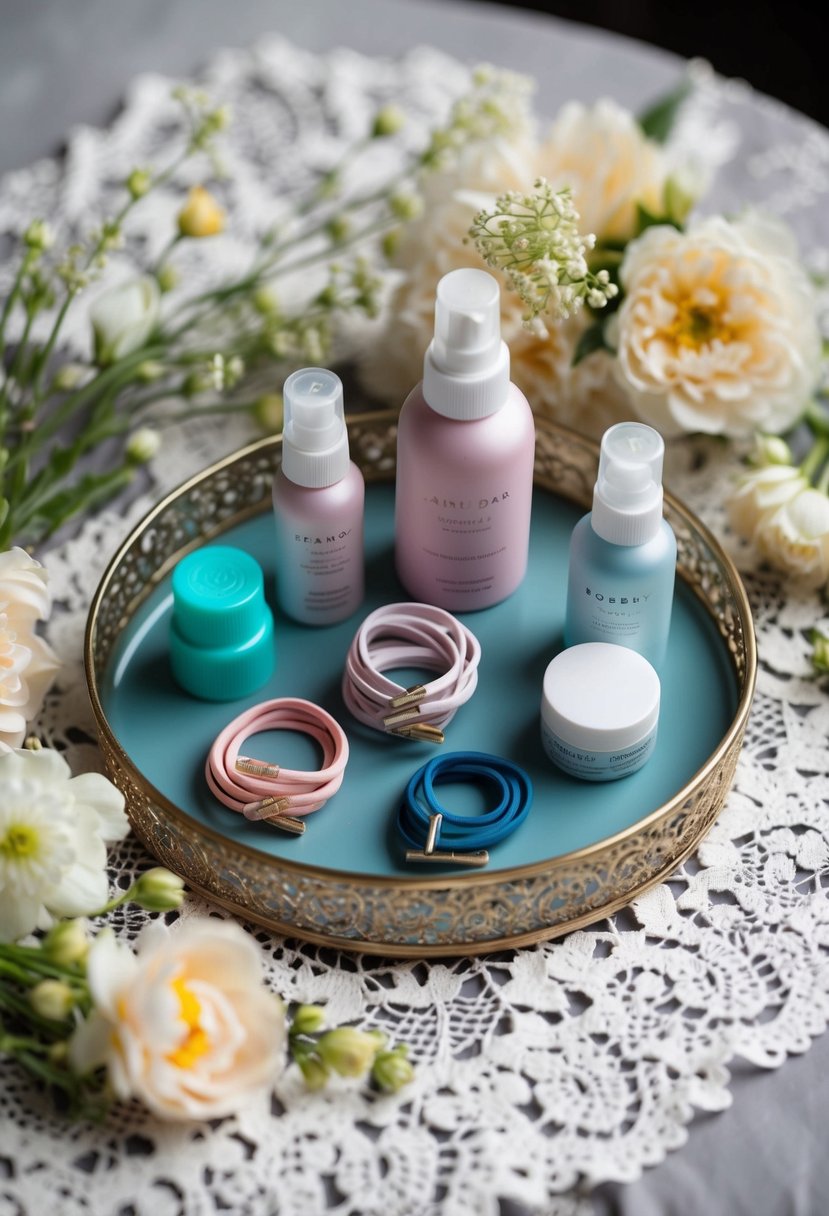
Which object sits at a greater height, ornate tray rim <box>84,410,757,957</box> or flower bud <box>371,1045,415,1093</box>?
ornate tray rim <box>84,410,757,957</box>

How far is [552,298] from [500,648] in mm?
230

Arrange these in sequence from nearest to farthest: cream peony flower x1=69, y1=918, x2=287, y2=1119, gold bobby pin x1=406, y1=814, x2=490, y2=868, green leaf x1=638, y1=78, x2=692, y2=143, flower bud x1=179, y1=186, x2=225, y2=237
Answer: cream peony flower x1=69, y1=918, x2=287, y2=1119 < gold bobby pin x1=406, y1=814, x2=490, y2=868 < flower bud x1=179, y1=186, x2=225, y2=237 < green leaf x1=638, y1=78, x2=692, y2=143

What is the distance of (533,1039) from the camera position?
2.53ft

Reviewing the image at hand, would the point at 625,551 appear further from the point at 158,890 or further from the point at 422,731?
the point at 158,890

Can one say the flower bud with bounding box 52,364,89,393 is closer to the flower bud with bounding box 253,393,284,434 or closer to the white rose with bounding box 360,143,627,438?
the flower bud with bounding box 253,393,284,434

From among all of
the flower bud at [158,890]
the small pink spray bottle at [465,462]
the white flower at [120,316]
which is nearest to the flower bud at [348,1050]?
the flower bud at [158,890]

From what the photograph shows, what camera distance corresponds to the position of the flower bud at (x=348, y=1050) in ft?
2.34

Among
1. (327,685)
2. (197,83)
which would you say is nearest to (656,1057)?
(327,685)

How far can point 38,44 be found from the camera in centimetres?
135

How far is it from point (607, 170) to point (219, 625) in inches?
17.7

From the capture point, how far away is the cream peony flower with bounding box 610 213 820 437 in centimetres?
98

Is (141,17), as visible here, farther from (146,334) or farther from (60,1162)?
(60,1162)

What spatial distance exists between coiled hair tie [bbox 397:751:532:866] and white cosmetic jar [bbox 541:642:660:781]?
0.12 ft

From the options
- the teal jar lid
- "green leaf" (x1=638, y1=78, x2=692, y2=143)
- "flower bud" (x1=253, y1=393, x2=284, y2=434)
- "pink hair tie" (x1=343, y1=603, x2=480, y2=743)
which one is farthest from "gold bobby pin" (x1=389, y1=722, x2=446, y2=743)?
"green leaf" (x1=638, y1=78, x2=692, y2=143)
